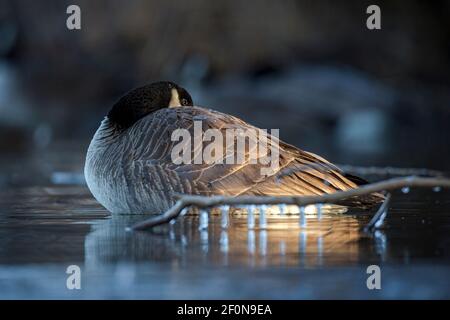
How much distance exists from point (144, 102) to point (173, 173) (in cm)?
147

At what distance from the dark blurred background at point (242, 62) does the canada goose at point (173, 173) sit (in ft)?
51.0

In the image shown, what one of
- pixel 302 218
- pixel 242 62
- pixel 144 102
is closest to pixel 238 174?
pixel 302 218

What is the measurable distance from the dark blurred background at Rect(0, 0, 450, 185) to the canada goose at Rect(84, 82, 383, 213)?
51.0 feet

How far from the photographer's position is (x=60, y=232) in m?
6.84

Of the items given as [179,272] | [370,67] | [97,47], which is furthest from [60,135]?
[179,272]

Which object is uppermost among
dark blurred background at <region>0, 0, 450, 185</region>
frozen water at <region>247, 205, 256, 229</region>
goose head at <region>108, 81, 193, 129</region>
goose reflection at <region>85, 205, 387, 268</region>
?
dark blurred background at <region>0, 0, 450, 185</region>

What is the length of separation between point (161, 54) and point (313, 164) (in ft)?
63.0

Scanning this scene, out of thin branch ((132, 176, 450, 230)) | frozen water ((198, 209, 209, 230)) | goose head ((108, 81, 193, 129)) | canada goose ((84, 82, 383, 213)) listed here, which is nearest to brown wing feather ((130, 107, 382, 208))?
canada goose ((84, 82, 383, 213))

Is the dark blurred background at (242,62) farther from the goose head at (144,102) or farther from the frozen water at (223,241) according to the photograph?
the frozen water at (223,241)

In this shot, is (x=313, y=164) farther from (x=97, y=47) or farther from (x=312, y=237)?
(x=97, y=47)

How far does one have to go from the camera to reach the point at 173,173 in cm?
744

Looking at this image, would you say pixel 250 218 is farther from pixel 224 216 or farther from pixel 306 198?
pixel 306 198

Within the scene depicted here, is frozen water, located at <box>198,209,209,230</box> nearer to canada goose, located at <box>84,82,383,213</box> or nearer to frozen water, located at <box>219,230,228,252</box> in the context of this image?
frozen water, located at <box>219,230,228,252</box>

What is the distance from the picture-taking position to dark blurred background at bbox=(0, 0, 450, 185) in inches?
977
